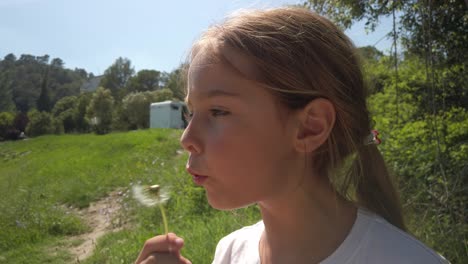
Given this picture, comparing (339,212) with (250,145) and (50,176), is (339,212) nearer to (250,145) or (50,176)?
(250,145)

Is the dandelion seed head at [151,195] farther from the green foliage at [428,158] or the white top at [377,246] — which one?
the green foliage at [428,158]

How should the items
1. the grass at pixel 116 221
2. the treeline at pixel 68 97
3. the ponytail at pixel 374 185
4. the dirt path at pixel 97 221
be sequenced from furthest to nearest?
the treeline at pixel 68 97
the dirt path at pixel 97 221
the grass at pixel 116 221
the ponytail at pixel 374 185

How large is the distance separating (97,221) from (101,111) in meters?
33.5

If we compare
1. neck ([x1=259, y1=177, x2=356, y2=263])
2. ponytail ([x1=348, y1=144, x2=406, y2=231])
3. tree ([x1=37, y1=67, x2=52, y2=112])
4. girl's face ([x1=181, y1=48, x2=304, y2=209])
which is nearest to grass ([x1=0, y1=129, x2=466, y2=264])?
ponytail ([x1=348, y1=144, x2=406, y2=231])

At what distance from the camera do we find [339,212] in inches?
43.9

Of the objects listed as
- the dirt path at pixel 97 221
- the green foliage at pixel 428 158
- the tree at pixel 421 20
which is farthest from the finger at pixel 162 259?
the dirt path at pixel 97 221

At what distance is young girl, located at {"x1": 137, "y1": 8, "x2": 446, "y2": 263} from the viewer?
1.00m

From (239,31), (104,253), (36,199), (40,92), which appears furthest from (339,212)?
(40,92)

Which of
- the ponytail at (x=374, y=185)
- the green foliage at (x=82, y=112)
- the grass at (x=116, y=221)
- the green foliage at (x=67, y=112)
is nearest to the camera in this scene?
the ponytail at (x=374, y=185)

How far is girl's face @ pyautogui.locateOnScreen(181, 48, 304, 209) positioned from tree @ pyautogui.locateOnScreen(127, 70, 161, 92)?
152 ft

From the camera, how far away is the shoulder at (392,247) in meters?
0.94

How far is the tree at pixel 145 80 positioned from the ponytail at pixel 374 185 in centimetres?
4624

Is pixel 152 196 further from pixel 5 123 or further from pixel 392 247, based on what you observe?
pixel 5 123

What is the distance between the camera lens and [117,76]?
46.8 m
